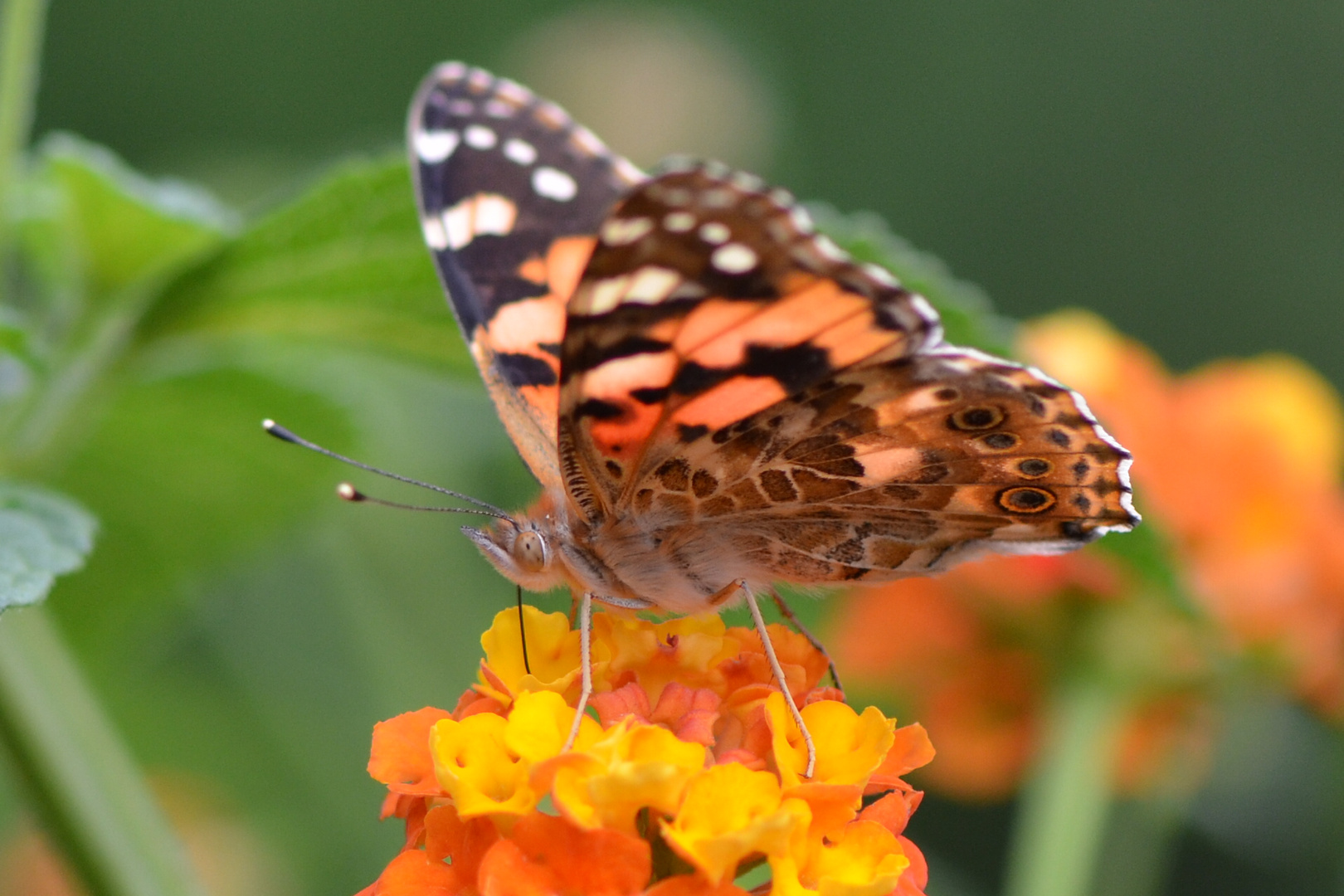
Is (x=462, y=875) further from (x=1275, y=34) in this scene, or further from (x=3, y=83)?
(x=1275, y=34)

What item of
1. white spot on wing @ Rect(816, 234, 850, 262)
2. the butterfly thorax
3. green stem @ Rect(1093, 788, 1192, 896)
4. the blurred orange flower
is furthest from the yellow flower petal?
green stem @ Rect(1093, 788, 1192, 896)

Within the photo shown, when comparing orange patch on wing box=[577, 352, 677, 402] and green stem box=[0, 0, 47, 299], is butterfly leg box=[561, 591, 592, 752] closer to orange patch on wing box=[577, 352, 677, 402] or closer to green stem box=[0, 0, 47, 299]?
orange patch on wing box=[577, 352, 677, 402]

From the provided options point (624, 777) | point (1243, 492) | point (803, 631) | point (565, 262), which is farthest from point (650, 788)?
point (1243, 492)

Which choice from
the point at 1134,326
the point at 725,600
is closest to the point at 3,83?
the point at 725,600

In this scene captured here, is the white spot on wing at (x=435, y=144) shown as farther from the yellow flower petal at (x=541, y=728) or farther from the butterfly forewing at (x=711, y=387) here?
the yellow flower petal at (x=541, y=728)

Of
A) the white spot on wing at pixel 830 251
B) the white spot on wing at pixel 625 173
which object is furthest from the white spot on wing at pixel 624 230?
the white spot on wing at pixel 625 173

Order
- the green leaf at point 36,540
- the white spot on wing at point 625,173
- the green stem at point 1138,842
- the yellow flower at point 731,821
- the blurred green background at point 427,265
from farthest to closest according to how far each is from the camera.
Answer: the green stem at point 1138,842, the blurred green background at point 427,265, the white spot on wing at point 625,173, the green leaf at point 36,540, the yellow flower at point 731,821
